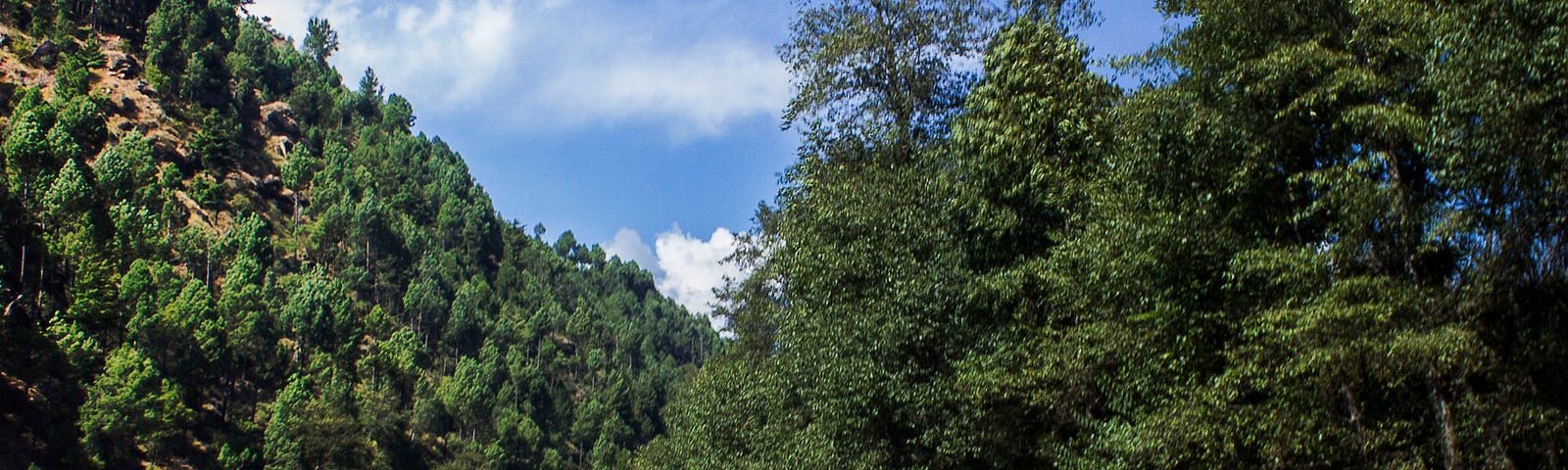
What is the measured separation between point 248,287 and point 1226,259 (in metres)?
114

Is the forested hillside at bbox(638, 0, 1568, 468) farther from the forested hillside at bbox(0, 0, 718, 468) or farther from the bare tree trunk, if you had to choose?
the forested hillside at bbox(0, 0, 718, 468)

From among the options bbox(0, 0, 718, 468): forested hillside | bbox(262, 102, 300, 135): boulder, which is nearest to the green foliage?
bbox(0, 0, 718, 468): forested hillside

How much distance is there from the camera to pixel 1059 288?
57.5 feet

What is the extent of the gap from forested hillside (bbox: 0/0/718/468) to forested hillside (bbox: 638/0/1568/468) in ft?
259

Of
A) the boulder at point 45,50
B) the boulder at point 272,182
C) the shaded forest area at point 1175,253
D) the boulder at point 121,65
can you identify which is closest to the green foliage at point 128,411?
the shaded forest area at point 1175,253

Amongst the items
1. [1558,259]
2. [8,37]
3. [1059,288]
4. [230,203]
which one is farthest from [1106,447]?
[8,37]

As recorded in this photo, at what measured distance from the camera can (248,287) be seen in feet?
359

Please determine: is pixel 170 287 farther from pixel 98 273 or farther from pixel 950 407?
pixel 950 407

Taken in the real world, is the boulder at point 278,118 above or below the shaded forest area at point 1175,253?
above

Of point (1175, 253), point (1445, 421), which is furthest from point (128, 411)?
point (1445, 421)

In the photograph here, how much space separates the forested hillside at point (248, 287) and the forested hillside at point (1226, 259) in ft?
259

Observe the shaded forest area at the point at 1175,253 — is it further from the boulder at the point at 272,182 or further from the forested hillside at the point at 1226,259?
the boulder at the point at 272,182

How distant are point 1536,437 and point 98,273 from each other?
106 metres

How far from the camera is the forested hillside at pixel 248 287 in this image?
290ft
